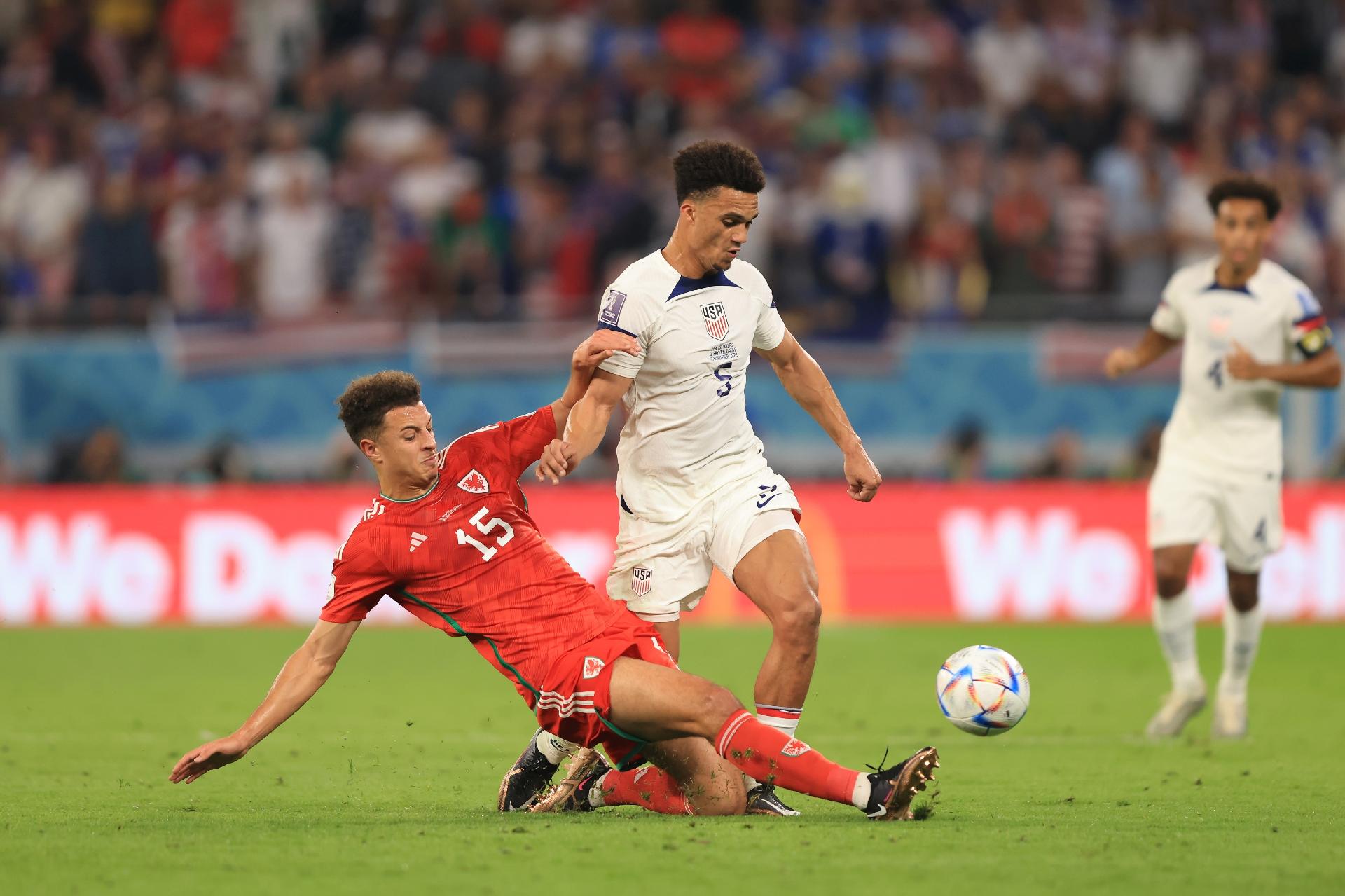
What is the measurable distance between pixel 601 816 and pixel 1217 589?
31.3 ft

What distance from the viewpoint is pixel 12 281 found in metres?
16.7

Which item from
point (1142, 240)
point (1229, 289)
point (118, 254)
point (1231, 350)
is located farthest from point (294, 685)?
point (1142, 240)

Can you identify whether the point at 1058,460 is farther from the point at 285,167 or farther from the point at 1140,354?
the point at 285,167

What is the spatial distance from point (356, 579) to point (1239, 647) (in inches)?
197

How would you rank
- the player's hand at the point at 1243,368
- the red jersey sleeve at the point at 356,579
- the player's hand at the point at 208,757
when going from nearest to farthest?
the player's hand at the point at 208,757 < the red jersey sleeve at the point at 356,579 < the player's hand at the point at 1243,368

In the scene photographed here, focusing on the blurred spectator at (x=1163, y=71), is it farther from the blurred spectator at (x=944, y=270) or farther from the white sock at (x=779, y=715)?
the white sock at (x=779, y=715)

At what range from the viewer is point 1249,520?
9211 millimetres

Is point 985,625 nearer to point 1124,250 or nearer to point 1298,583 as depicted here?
point 1298,583

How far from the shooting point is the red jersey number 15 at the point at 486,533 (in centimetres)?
644

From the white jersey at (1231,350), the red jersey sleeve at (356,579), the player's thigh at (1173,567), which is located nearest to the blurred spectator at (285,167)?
the white jersey at (1231,350)

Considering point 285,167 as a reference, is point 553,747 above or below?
below

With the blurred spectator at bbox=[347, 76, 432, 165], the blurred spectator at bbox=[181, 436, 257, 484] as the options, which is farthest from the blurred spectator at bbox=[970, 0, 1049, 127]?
the blurred spectator at bbox=[181, 436, 257, 484]

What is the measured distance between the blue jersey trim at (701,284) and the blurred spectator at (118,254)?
402 inches

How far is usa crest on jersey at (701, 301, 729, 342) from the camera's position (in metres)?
6.97
